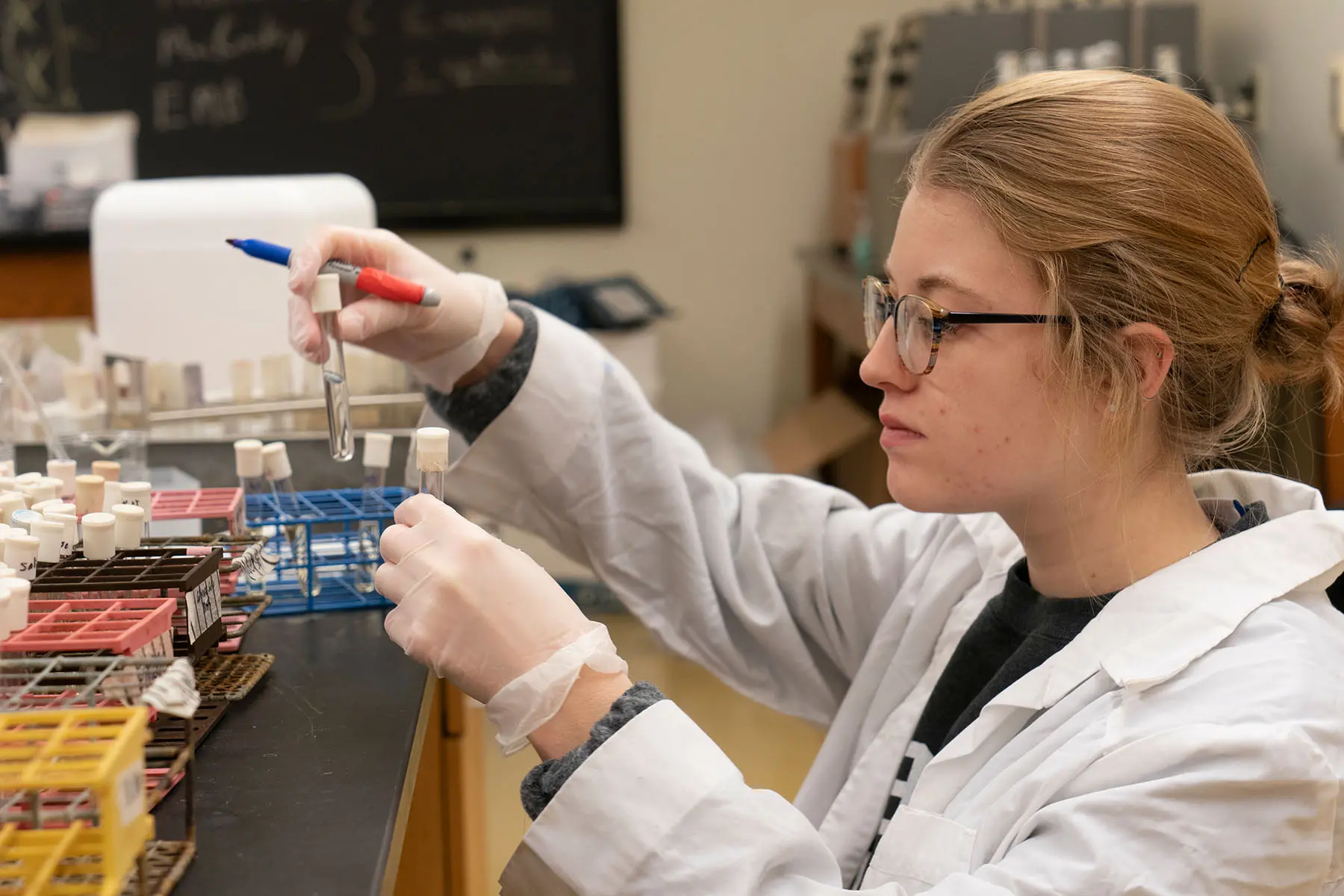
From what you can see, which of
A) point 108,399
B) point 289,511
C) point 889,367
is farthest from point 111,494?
point 108,399

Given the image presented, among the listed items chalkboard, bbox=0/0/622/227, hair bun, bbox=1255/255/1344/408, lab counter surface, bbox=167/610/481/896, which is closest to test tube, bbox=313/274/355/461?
lab counter surface, bbox=167/610/481/896

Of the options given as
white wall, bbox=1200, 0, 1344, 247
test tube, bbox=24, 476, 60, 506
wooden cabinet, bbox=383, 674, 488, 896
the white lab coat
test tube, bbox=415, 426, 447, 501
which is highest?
white wall, bbox=1200, 0, 1344, 247

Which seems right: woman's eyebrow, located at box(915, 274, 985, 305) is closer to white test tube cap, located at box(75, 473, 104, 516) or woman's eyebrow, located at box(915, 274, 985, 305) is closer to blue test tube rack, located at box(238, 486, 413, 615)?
blue test tube rack, located at box(238, 486, 413, 615)

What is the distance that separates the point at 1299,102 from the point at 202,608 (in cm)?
233

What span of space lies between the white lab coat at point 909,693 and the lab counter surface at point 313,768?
0.12m

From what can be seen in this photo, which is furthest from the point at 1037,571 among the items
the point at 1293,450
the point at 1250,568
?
the point at 1293,450

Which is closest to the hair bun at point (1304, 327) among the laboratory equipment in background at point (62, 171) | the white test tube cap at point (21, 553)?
the white test tube cap at point (21, 553)

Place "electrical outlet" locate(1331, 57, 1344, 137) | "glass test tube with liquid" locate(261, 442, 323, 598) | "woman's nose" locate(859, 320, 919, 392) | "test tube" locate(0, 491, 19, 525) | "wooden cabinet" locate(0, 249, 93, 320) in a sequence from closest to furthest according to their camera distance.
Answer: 1. "test tube" locate(0, 491, 19, 525)
2. "woman's nose" locate(859, 320, 919, 392)
3. "glass test tube with liquid" locate(261, 442, 323, 598)
4. "electrical outlet" locate(1331, 57, 1344, 137)
5. "wooden cabinet" locate(0, 249, 93, 320)

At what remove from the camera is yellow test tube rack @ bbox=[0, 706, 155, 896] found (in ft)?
1.93

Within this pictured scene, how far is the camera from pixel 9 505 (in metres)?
0.95

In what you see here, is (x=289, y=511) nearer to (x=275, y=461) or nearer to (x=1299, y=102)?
(x=275, y=461)

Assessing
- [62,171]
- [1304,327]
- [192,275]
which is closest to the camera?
[1304,327]

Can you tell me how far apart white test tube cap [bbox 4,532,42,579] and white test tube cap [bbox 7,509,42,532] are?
4 cm

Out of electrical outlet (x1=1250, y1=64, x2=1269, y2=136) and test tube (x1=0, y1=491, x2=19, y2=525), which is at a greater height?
electrical outlet (x1=1250, y1=64, x2=1269, y2=136)
